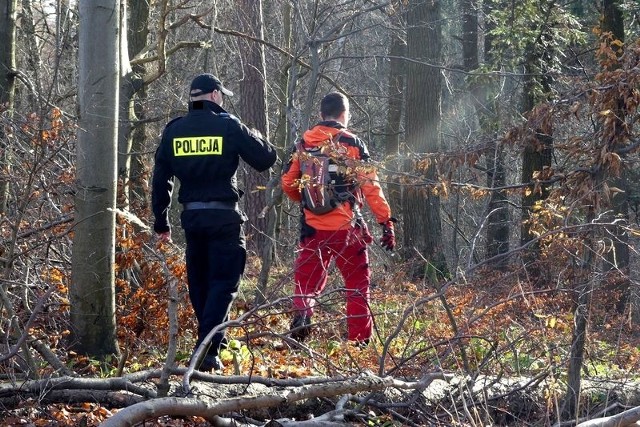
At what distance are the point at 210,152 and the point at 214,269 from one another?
2.84ft

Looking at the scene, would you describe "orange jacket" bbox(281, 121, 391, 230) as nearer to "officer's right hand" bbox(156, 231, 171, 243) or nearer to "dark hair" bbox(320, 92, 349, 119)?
"dark hair" bbox(320, 92, 349, 119)

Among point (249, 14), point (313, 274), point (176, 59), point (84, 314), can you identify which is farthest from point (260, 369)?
point (176, 59)

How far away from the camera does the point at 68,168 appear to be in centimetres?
751

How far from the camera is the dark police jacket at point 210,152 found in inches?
271

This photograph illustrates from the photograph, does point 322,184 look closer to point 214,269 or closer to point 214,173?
point 214,173

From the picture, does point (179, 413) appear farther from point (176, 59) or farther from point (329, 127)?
point (176, 59)

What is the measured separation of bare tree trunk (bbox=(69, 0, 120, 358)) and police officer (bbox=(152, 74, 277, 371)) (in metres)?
0.61

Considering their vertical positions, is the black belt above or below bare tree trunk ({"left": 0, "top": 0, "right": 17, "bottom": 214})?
below

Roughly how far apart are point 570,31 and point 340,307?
24.6 feet

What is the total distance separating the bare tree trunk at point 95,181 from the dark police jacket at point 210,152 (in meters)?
0.59

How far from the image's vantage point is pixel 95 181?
21.1ft

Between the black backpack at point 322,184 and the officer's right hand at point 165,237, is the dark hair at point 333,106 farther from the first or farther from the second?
the officer's right hand at point 165,237

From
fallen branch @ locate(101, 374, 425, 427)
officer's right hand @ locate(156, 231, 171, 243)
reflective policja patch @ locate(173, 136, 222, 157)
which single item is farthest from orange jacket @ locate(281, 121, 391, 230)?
fallen branch @ locate(101, 374, 425, 427)

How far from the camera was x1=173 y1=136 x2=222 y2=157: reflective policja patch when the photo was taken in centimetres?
687
